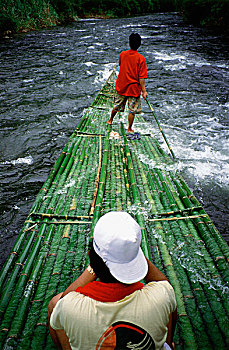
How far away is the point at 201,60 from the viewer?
11.1m

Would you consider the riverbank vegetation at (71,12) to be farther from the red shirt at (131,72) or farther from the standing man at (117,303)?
the standing man at (117,303)

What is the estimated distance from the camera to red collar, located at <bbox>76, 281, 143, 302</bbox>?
1.07m

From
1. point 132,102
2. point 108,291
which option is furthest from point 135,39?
point 108,291

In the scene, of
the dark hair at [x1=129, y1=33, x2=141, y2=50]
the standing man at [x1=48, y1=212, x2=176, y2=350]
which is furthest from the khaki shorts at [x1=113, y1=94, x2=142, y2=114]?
the standing man at [x1=48, y1=212, x2=176, y2=350]

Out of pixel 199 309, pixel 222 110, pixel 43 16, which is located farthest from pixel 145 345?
pixel 43 16

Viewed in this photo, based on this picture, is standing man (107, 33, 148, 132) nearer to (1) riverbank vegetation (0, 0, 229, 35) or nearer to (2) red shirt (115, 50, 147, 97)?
(2) red shirt (115, 50, 147, 97)

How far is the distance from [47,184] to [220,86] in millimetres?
7890

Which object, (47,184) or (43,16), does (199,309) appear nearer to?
(47,184)

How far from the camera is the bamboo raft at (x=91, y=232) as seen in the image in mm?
1741

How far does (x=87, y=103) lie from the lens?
290 inches

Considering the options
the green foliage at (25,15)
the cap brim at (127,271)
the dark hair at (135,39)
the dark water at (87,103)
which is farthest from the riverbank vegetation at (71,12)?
the cap brim at (127,271)

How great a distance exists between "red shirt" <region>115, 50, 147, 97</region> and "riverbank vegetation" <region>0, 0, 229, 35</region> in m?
13.7

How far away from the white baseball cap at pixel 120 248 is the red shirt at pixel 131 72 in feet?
11.0

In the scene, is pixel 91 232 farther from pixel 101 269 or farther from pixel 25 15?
pixel 25 15
